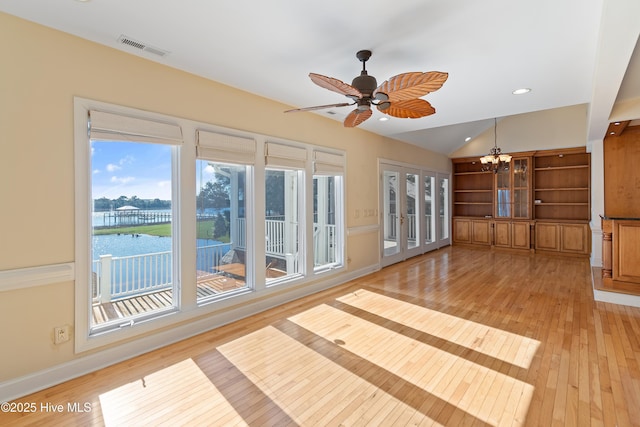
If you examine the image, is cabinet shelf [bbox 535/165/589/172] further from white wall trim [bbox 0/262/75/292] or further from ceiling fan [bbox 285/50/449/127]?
white wall trim [bbox 0/262/75/292]

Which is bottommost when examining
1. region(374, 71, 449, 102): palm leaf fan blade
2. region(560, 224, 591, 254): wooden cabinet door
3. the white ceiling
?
region(560, 224, 591, 254): wooden cabinet door

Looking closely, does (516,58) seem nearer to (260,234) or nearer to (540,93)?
(540,93)

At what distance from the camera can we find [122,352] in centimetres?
271

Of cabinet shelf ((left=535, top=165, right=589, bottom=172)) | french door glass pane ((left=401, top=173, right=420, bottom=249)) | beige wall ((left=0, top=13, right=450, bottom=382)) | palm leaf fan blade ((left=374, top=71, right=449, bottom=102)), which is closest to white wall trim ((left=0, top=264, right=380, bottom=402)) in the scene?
beige wall ((left=0, top=13, right=450, bottom=382))

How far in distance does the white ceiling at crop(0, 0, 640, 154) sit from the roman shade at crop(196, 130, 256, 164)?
0.61 metres

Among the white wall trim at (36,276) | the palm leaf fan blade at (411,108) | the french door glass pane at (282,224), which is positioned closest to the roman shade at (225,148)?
the french door glass pane at (282,224)

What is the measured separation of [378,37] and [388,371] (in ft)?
8.93

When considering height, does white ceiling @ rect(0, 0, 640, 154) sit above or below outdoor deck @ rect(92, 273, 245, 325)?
above

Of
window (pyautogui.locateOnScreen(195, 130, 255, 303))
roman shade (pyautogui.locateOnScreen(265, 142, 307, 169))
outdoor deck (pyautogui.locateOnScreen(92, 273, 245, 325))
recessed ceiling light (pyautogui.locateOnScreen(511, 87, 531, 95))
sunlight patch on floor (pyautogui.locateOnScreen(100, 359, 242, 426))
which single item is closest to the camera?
sunlight patch on floor (pyautogui.locateOnScreen(100, 359, 242, 426))

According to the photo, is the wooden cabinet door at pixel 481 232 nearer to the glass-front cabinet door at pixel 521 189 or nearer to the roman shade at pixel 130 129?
the glass-front cabinet door at pixel 521 189

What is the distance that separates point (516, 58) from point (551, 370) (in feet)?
9.04

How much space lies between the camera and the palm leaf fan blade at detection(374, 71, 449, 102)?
2113 mm

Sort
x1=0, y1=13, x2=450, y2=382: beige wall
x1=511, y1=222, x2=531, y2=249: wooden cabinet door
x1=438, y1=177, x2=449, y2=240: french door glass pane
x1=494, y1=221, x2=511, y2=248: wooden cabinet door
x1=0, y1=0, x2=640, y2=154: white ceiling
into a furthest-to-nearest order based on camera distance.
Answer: x1=438, y1=177, x2=449, y2=240: french door glass pane < x1=494, y1=221, x2=511, y2=248: wooden cabinet door < x1=511, y1=222, x2=531, y2=249: wooden cabinet door < x1=0, y1=13, x2=450, y2=382: beige wall < x1=0, y1=0, x2=640, y2=154: white ceiling

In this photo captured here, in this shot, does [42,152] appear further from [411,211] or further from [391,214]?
[411,211]
